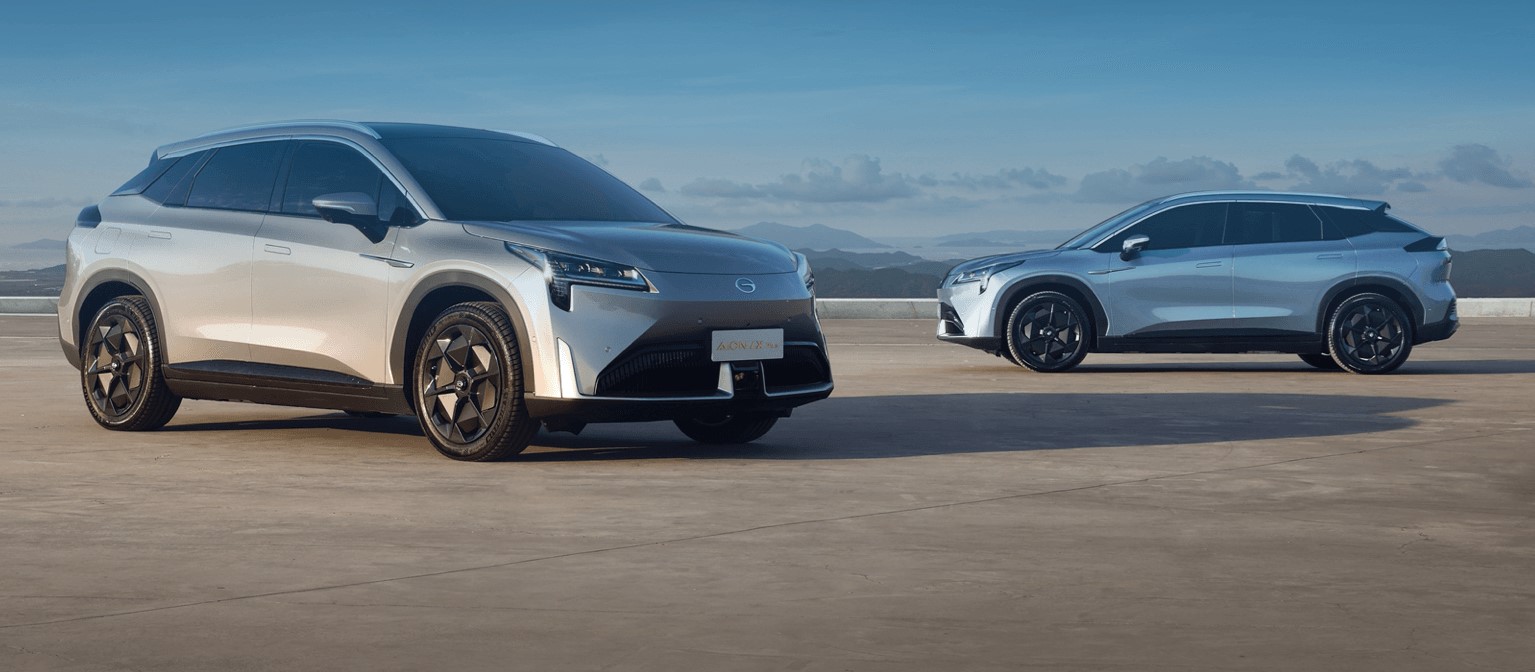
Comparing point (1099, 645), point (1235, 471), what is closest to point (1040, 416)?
point (1235, 471)

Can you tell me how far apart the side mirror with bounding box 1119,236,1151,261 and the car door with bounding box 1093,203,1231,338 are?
1.0 inches

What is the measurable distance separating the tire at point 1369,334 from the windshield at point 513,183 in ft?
26.1

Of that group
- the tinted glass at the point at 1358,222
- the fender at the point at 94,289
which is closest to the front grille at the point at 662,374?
the fender at the point at 94,289

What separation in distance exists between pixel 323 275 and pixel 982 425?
3.91m

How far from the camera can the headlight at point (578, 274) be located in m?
8.08

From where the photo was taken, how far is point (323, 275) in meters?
8.91

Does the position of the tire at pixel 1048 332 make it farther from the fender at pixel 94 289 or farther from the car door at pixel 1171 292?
the fender at pixel 94 289

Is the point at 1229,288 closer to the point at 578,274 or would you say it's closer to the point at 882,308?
the point at 578,274

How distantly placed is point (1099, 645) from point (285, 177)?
20.4ft

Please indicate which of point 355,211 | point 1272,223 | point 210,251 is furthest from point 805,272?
point 1272,223

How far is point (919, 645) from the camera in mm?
4508

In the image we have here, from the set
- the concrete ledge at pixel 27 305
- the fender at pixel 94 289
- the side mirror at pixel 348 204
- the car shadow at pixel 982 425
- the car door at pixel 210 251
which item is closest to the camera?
the side mirror at pixel 348 204

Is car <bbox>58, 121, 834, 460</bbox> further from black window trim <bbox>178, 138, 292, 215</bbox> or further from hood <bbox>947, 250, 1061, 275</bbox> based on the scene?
hood <bbox>947, 250, 1061, 275</bbox>

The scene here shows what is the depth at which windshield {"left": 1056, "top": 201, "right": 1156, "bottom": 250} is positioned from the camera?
1586cm
